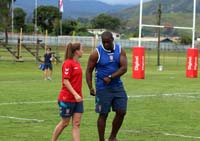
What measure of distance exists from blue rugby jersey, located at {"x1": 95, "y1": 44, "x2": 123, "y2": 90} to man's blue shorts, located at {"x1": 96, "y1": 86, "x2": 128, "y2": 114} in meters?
0.09

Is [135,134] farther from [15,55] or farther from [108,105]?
[15,55]

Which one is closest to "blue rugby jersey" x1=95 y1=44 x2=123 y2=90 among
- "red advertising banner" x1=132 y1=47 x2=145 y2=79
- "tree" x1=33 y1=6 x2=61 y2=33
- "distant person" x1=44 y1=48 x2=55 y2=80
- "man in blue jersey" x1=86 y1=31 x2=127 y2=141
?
"man in blue jersey" x1=86 y1=31 x2=127 y2=141

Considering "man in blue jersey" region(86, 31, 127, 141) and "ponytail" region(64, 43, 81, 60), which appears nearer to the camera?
"ponytail" region(64, 43, 81, 60)

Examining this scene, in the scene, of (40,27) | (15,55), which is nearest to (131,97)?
(15,55)

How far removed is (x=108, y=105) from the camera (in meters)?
11.2

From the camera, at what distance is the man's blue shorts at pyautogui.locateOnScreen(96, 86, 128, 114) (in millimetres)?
11203

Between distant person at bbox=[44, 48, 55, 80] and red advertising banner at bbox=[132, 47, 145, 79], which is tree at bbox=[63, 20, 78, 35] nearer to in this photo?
red advertising banner at bbox=[132, 47, 145, 79]

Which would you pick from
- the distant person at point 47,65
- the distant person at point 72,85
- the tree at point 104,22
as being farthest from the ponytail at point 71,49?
the tree at point 104,22

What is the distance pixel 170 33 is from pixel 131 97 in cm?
14212

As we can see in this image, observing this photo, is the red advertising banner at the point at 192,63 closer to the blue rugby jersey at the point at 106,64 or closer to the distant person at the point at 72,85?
the blue rugby jersey at the point at 106,64

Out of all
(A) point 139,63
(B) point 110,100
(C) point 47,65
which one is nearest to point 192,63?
(A) point 139,63

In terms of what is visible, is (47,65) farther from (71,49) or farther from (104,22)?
(104,22)

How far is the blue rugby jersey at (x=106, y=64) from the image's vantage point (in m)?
11.2

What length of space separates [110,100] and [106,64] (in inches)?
25.0
